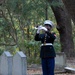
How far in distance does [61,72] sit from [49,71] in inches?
134

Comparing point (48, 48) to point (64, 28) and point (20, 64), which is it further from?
point (64, 28)

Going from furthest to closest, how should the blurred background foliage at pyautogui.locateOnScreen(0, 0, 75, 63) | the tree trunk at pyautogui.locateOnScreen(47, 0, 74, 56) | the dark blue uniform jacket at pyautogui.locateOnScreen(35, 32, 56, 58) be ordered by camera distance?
the tree trunk at pyautogui.locateOnScreen(47, 0, 74, 56)
the blurred background foliage at pyautogui.locateOnScreen(0, 0, 75, 63)
the dark blue uniform jacket at pyautogui.locateOnScreen(35, 32, 56, 58)

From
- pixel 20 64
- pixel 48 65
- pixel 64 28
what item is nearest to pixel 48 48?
pixel 48 65

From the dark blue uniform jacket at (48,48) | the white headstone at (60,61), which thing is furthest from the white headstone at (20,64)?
the white headstone at (60,61)

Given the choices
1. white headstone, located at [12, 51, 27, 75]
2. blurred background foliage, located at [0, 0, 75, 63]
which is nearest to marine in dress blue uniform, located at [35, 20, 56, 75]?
white headstone, located at [12, 51, 27, 75]

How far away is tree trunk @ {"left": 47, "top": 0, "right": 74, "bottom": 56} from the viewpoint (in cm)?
1777

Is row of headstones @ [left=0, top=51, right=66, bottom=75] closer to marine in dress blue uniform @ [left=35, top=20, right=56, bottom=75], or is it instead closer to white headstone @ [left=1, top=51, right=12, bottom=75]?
white headstone @ [left=1, top=51, right=12, bottom=75]

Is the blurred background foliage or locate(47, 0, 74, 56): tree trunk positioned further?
locate(47, 0, 74, 56): tree trunk

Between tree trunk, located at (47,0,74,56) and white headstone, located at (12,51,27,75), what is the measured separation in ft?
28.7

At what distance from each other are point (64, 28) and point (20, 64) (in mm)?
9568

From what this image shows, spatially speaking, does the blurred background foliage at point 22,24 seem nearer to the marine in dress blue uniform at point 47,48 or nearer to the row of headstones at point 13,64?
the row of headstones at point 13,64

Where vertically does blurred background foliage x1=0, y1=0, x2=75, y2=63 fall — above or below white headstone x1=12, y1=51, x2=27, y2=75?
above

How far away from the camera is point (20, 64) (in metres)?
8.89

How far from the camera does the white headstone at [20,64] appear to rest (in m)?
8.80
